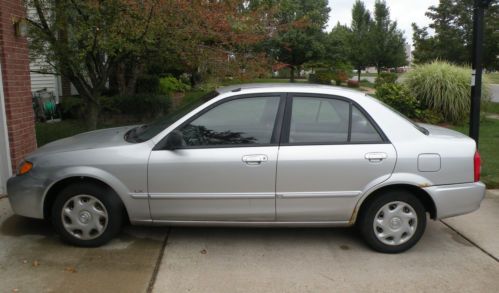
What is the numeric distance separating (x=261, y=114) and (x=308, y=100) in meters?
0.46

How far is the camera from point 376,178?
4402mm

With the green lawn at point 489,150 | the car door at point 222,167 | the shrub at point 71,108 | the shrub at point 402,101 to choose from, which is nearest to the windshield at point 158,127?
the car door at point 222,167

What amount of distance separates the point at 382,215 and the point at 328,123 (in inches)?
39.3

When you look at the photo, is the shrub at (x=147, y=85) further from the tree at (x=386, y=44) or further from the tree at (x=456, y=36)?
the tree at (x=386, y=44)

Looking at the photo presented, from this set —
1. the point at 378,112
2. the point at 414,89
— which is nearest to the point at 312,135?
the point at 378,112

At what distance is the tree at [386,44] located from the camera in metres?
35.0

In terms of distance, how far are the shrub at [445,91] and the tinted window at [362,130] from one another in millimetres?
8312

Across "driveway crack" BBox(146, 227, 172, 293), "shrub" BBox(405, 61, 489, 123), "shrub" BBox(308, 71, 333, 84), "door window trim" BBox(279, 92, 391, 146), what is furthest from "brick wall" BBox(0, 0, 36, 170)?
"shrub" BBox(308, 71, 333, 84)

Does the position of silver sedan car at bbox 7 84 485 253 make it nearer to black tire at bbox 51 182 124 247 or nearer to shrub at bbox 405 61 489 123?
black tire at bbox 51 182 124 247

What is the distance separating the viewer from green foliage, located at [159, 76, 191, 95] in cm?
1609

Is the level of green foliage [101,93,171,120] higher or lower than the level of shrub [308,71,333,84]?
lower

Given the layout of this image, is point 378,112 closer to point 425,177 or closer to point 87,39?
point 425,177

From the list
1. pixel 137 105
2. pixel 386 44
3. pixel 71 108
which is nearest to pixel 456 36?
pixel 386 44

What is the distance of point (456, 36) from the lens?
2344 cm
